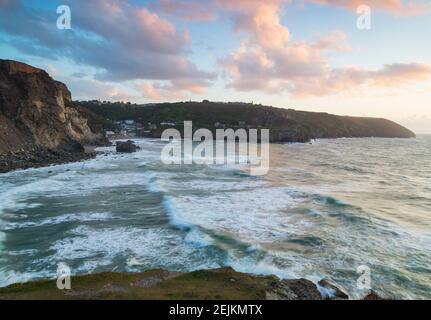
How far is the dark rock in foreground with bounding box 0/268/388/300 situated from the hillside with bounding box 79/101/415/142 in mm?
115267

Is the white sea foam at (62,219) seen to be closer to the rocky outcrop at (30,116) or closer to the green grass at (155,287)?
the green grass at (155,287)

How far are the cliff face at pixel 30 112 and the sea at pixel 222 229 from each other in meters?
14.1

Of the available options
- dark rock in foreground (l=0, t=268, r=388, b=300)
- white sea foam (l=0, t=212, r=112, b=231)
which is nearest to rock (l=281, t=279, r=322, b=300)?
dark rock in foreground (l=0, t=268, r=388, b=300)

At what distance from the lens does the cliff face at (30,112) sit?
150ft

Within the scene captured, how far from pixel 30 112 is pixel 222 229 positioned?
136 ft

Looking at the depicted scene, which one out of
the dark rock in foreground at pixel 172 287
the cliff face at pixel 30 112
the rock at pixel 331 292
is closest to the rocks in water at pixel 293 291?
the dark rock in foreground at pixel 172 287

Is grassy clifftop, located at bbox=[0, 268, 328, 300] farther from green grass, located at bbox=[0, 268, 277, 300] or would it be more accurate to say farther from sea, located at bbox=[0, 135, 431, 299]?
sea, located at bbox=[0, 135, 431, 299]

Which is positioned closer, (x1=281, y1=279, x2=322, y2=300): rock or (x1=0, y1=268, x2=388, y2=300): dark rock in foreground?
(x1=0, y1=268, x2=388, y2=300): dark rock in foreground

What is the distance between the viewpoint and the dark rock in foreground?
9.77m

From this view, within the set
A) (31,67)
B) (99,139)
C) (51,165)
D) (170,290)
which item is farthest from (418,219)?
(99,139)

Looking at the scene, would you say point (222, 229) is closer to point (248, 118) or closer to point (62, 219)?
point (62, 219)

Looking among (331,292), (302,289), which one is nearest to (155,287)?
(302,289)

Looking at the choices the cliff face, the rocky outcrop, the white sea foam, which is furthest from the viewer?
the cliff face

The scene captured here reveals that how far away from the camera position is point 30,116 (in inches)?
1953
